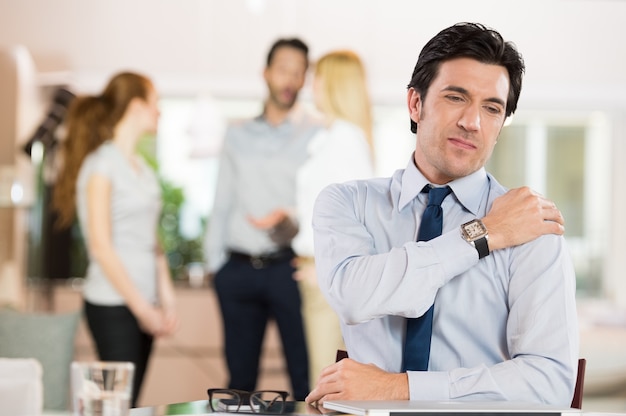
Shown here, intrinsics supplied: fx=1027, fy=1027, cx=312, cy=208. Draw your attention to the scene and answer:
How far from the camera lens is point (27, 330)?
433 cm

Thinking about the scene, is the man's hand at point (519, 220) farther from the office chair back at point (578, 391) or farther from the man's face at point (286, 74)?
the man's face at point (286, 74)

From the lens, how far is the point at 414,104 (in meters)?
2.25

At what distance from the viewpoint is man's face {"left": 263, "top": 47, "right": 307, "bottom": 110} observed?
5.02 meters

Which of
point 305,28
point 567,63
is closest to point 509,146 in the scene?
point 567,63

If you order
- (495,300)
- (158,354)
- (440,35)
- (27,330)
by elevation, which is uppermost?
(440,35)

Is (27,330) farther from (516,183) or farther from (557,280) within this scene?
(516,183)

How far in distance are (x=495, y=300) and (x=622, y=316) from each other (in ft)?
13.1

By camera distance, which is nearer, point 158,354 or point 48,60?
point 158,354

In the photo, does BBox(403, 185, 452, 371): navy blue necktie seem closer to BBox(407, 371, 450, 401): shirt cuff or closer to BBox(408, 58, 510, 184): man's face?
BBox(407, 371, 450, 401): shirt cuff

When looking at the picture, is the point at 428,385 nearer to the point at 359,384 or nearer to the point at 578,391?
the point at 359,384

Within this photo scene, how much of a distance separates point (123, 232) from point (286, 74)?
4.14 ft

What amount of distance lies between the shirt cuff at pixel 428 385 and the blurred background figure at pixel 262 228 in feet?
10.0

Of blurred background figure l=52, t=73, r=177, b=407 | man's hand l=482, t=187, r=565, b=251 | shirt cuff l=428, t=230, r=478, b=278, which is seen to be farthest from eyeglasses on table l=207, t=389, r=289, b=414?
blurred background figure l=52, t=73, r=177, b=407

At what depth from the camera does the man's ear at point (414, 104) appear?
222cm
